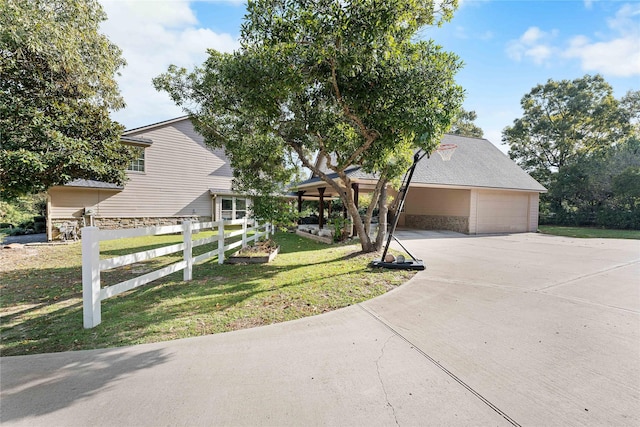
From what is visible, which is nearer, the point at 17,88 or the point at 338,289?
the point at 338,289

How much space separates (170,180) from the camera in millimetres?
17047

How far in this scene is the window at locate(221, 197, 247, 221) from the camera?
18797mm

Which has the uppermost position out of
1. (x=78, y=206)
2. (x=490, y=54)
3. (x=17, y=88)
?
(x=490, y=54)

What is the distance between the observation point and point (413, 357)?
2.89 m

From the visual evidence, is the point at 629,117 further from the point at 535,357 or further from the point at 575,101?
the point at 535,357

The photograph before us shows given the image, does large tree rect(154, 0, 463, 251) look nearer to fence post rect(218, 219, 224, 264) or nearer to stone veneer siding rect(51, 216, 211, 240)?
fence post rect(218, 219, 224, 264)

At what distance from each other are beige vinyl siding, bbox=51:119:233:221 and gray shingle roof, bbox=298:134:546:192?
24.0 ft

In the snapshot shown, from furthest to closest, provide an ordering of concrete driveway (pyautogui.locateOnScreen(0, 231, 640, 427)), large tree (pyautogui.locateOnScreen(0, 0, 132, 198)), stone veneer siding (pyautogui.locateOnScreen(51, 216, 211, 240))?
stone veneer siding (pyautogui.locateOnScreen(51, 216, 211, 240)), large tree (pyautogui.locateOnScreen(0, 0, 132, 198)), concrete driveway (pyautogui.locateOnScreen(0, 231, 640, 427))

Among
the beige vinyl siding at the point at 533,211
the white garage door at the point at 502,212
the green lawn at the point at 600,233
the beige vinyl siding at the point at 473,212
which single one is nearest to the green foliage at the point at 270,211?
the beige vinyl siding at the point at 473,212

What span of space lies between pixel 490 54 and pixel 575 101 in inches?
951

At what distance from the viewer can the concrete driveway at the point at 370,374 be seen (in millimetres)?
2102

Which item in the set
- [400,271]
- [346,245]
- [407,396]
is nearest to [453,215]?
[346,245]

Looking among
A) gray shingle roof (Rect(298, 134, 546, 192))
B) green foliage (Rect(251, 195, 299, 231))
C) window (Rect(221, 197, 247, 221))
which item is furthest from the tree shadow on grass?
window (Rect(221, 197, 247, 221))

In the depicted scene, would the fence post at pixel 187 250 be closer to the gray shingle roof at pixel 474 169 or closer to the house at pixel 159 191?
the gray shingle roof at pixel 474 169
